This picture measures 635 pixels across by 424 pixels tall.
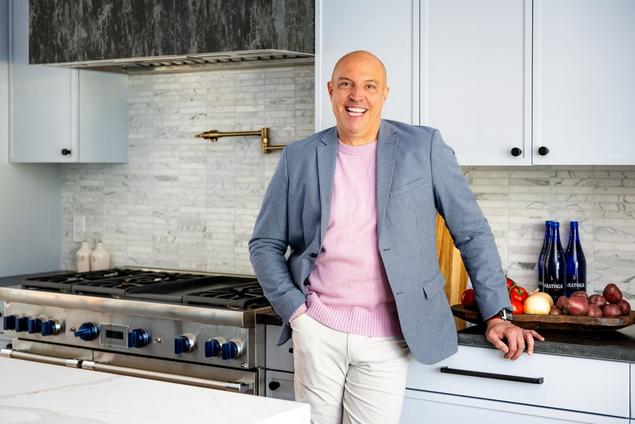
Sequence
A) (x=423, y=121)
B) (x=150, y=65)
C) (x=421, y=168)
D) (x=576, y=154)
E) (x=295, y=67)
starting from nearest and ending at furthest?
(x=421, y=168) < (x=576, y=154) < (x=423, y=121) < (x=295, y=67) < (x=150, y=65)

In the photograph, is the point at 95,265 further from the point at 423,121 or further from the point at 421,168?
the point at 421,168

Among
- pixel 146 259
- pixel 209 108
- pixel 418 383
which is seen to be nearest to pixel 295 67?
pixel 209 108

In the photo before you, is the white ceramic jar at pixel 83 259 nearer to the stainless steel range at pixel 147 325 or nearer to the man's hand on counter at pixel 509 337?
the stainless steel range at pixel 147 325

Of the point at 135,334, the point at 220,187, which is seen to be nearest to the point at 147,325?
the point at 135,334

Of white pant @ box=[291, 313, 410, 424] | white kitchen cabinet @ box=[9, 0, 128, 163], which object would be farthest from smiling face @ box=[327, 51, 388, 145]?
white kitchen cabinet @ box=[9, 0, 128, 163]

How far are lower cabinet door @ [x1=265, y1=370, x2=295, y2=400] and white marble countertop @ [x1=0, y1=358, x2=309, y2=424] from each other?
4.28ft

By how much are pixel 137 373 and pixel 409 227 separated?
1462 mm

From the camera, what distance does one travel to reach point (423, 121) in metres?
3.24

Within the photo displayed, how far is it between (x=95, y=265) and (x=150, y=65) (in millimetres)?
1074

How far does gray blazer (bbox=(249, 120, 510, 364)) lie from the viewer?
2529 mm

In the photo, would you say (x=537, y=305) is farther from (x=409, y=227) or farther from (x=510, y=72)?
(x=510, y=72)

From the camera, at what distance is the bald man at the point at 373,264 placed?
8.36 feet

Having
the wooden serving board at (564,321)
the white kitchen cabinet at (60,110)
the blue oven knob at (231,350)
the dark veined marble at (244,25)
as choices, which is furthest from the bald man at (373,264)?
the white kitchen cabinet at (60,110)

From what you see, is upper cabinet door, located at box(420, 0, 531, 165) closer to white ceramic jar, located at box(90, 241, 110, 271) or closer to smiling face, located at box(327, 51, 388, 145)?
smiling face, located at box(327, 51, 388, 145)
